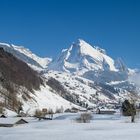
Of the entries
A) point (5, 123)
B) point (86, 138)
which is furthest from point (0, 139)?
point (5, 123)

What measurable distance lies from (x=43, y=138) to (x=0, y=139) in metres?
7.91

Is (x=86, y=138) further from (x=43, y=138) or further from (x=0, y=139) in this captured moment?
(x=0, y=139)

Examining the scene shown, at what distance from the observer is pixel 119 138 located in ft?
247

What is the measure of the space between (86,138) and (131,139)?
30.0 feet

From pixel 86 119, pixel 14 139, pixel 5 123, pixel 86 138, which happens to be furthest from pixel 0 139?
pixel 86 119

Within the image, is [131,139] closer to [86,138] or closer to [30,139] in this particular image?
[86,138]

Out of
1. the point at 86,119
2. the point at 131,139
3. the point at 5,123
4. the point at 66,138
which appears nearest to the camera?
the point at 131,139

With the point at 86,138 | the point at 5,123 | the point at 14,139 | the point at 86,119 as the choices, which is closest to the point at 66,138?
the point at 86,138

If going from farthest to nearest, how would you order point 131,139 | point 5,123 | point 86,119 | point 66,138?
1. point 86,119
2. point 5,123
3. point 66,138
4. point 131,139

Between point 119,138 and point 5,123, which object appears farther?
point 5,123

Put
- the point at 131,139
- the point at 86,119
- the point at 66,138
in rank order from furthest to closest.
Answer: the point at 86,119 < the point at 66,138 < the point at 131,139

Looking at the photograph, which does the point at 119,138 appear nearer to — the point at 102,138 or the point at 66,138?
the point at 102,138

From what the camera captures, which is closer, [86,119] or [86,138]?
[86,138]

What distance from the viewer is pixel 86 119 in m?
176
